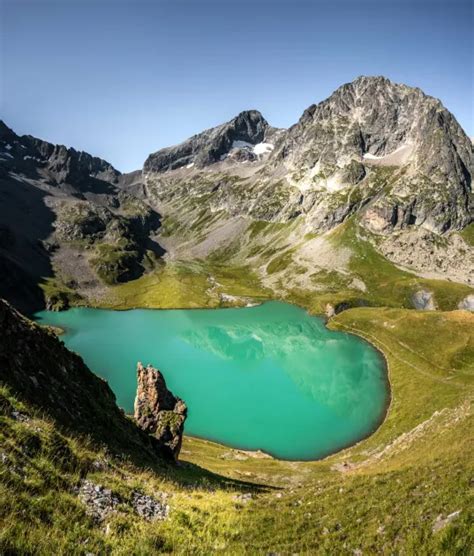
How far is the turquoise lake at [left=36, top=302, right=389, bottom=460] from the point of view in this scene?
7569 centimetres

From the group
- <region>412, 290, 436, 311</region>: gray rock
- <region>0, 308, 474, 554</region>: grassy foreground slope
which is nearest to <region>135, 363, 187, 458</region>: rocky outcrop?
<region>0, 308, 474, 554</region>: grassy foreground slope

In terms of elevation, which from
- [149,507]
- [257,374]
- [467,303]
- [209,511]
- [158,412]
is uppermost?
[467,303]

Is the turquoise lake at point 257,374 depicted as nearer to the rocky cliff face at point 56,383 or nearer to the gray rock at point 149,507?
the rocky cliff face at point 56,383

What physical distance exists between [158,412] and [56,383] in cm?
2234

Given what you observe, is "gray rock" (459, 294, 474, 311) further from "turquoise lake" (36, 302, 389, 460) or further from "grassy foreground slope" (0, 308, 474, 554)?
"grassy foreground slope" (0, 308, 474, 554)

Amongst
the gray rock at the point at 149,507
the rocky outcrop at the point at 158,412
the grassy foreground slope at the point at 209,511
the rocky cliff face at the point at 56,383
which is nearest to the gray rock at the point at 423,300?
the rocky outcrop at the point at 158,412

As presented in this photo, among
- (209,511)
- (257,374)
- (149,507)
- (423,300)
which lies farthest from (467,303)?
(149,507)

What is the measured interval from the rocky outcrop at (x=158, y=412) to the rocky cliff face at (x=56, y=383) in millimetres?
8954

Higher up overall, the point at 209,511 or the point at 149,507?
the point at 209,511

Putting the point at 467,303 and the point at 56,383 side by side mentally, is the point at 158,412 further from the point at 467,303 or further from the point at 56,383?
the point at 467,303

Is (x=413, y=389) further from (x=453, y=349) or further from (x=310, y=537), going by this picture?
(x=310, y=537)

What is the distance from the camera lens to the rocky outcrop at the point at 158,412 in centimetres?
4093

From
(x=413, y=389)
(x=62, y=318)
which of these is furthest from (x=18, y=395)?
(x=62, y=318)

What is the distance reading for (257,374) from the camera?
107812 millimetres
